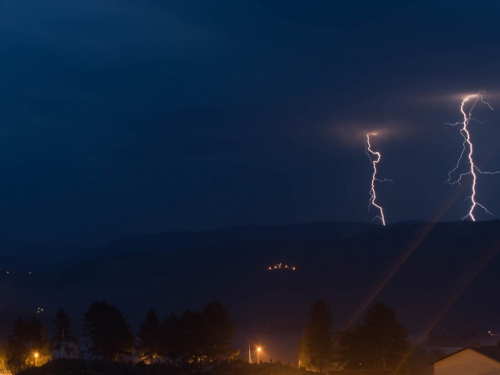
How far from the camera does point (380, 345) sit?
34.3 m

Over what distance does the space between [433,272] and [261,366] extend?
62085 mm

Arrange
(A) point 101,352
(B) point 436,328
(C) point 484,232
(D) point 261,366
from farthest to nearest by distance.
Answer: (C) point 484,232 → (B) point 436,328 → (A) point 101,352 → (D) point 261,366

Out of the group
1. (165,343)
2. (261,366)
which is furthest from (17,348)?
(261,366)

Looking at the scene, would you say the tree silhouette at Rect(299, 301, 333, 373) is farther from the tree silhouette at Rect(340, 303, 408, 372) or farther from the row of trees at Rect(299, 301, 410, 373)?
the tree silhouette at Rect(340, 303, 408, 372)

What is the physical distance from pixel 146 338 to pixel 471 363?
24280 mm

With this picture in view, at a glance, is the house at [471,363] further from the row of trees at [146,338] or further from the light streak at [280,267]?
the light streak at [280,267]

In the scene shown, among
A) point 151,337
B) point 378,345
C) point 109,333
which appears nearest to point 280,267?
point 109,333

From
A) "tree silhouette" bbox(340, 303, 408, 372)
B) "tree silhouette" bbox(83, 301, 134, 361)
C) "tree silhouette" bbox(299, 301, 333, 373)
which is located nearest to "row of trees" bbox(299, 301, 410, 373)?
"tree silhouette" bbox(340, 303, 408, 372)

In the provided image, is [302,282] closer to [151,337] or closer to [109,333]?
[109,333]

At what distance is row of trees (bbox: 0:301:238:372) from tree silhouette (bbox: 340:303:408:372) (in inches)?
408

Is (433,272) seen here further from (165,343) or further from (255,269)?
(165,343)

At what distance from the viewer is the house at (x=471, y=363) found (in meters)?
24.5

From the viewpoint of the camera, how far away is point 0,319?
8725cm

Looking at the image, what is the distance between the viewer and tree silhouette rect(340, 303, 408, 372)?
3412cm
